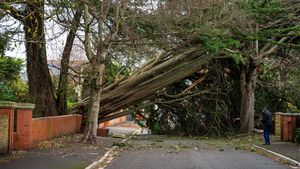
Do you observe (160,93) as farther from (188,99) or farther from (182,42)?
(182,42)

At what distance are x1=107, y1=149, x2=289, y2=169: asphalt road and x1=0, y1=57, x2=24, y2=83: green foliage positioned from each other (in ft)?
29.4

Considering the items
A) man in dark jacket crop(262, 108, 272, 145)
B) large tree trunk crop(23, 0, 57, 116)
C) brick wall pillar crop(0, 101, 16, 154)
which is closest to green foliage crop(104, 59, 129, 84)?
large tree trunk crop(23, 0, 57, 116)

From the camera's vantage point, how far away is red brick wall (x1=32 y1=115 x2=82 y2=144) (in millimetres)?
18188

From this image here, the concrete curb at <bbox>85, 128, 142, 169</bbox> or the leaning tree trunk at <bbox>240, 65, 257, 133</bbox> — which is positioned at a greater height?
the leaning tree trunk at <bbox>240, 65, 257, 133</bbox>

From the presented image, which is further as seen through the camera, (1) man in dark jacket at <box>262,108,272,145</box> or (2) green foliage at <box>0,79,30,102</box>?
(2) green foliage at <box>0,79,30,102</box>

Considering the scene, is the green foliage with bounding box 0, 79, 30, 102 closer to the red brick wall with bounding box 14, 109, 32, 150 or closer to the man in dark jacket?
the red brick wall with bounding box 14, 109, 32, 150

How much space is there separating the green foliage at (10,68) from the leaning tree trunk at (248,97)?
498 inches

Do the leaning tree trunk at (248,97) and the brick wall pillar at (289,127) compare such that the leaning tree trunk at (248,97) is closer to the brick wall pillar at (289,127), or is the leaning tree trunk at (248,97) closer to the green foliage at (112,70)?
the brick wall pillar at (289,127)

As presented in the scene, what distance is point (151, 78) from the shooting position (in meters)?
26.7

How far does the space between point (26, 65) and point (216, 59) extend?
11.0 m

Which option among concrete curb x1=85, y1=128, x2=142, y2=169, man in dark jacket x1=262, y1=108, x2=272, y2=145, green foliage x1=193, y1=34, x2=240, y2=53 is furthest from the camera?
green foliage x1=193, y1=34, x2=240, y2=53

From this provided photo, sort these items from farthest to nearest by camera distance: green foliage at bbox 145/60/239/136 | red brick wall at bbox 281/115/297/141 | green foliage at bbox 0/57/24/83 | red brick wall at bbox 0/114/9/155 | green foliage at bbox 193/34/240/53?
green foliage at bbox 145/60/239/136
green foliage at bbox 0/57/24/83
red brick wall at bbox 281/115/297/141
green foliage at bbox 193/34/240/53
red brick wall at bbox 0/114/9/155

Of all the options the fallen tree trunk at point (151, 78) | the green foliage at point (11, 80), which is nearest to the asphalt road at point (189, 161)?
the green foliage at point (11, 80)

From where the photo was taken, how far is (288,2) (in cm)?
2175
